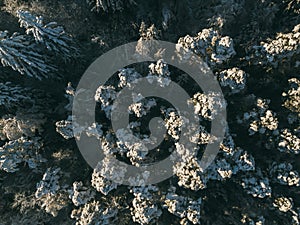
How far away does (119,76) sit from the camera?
16.2m

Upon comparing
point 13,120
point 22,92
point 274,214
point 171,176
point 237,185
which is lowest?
point 274,214

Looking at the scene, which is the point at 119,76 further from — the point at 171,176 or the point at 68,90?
the point at 171,176

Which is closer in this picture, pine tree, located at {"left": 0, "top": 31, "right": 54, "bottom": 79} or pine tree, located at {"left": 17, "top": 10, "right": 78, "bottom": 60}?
pine tree, located at {"left": 0, "top": 31, "right": 54, "bottom": 79}

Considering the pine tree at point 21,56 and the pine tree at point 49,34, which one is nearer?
the pine tree at point 21,56

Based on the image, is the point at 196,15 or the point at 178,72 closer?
the point at 178,72

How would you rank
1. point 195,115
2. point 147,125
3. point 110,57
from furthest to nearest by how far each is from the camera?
point 110,57, point 147,125, point 195,115

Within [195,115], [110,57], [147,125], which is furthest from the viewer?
[110,57]

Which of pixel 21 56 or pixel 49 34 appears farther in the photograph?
pixel 49 34

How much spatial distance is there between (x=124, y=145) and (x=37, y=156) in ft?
19.0

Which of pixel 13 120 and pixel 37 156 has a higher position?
pixel 13 120

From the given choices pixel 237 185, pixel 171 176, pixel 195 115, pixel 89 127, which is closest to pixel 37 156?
pixel 89 127

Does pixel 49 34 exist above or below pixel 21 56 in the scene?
above

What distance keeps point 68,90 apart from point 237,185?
470 inches

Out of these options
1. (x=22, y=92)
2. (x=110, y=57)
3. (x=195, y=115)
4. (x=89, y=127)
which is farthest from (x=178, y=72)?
(x=22, y=92)
